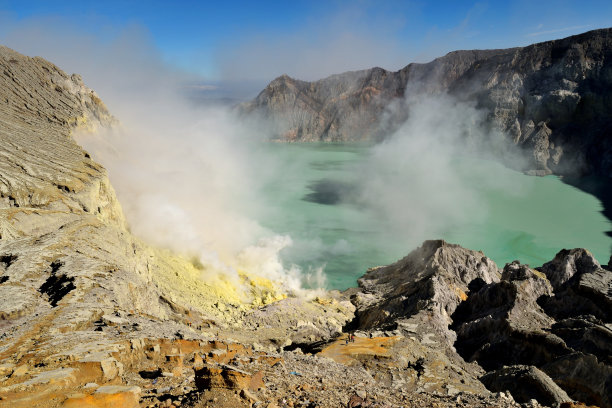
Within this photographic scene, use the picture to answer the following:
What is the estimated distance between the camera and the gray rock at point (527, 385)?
12.6 metres

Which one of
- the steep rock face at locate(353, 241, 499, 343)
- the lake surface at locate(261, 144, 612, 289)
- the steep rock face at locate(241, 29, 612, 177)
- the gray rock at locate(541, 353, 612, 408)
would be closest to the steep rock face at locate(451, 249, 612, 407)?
the gray rock at locate(541, 353, 612, 408)

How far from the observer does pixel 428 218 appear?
55.2 m

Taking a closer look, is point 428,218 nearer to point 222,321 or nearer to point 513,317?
point 513,317

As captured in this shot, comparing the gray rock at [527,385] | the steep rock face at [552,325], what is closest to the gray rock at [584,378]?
the steep rock face at [552,325]

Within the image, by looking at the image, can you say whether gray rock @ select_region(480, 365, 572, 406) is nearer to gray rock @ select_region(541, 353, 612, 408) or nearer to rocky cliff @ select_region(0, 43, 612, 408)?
rocky cliff @ select_region(0, 43, 612, 408)

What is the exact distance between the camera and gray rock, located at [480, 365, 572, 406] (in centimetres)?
1257

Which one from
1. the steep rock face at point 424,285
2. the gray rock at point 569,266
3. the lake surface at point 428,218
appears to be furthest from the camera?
the lake surface at point 428,218

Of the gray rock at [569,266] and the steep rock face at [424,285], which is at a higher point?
the gray rock at [569,266]

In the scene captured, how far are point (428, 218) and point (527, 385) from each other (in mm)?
43303

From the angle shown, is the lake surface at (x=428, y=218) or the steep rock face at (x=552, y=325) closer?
the steep rock face at (x=552, y=325)

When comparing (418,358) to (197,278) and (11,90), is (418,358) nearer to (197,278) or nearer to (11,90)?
(197,278)

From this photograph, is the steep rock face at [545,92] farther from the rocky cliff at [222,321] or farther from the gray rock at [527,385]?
the gray rock at [527,385]

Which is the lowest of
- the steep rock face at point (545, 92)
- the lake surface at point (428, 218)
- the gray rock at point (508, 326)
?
the lake surface at point (428, 218)

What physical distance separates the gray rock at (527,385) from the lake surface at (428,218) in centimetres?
Answer: 2228
